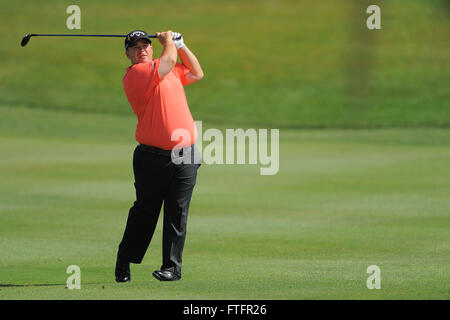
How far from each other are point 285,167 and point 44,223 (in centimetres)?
671

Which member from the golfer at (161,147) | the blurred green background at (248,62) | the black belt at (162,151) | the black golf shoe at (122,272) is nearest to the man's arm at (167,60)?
the golfer at (161,147)

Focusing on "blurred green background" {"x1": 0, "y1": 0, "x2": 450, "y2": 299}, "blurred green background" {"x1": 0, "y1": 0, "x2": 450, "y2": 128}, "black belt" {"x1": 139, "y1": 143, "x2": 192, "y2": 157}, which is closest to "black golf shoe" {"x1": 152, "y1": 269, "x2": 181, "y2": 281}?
"blurred green background" {"x1": 0, "y1": 0, "x2": 450, "y2": 299}

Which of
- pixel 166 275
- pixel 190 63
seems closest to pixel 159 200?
pixel 166 275

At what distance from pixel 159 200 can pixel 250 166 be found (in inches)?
392

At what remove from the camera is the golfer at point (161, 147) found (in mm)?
6879

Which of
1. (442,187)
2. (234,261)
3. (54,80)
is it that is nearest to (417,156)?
(442,187)

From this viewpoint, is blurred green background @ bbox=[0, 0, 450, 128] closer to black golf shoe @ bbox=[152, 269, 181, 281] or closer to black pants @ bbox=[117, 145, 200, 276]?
black pants @ bbox=[117, 145, 200, 276]

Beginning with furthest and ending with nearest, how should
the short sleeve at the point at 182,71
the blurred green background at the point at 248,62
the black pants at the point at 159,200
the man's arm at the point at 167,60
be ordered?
the blurred green background at the point at 248,62
the short sleeve at the point at 182,71
the black pants at the point at 159,200
the man's arm at the point at 167,60

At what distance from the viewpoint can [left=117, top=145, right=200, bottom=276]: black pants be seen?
6969mm

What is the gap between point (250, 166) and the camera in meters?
17.0

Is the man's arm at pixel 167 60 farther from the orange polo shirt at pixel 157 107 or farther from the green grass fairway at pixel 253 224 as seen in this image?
the green grass fairway at pixel 253 224

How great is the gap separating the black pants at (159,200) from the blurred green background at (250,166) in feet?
0.92

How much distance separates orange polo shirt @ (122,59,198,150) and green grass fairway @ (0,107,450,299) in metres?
1.05

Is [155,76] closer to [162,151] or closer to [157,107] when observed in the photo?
[157,107]
